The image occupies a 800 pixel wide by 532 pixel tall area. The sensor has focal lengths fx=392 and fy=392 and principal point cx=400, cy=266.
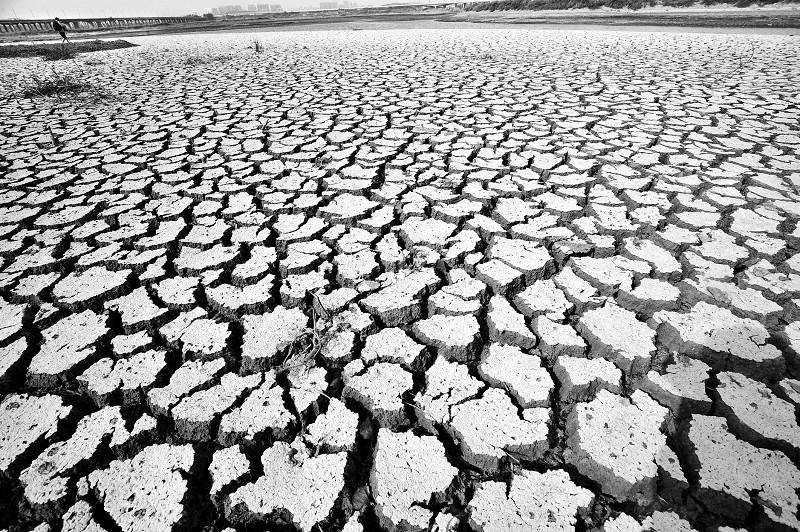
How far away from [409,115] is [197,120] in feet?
6.08

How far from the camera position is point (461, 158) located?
251cm

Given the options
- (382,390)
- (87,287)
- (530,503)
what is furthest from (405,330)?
(87,287)

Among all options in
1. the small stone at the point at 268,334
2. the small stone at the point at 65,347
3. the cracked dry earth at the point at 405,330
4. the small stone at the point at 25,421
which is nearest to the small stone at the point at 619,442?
the cracked dry earth at the point at 405,330

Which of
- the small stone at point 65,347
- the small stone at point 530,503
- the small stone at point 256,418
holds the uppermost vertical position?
the small stone at point 65,347

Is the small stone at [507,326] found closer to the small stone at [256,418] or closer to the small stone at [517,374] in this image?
the small stone at [517,374]

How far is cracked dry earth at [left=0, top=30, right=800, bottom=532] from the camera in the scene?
861 mm

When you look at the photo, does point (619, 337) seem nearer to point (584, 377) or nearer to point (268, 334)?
point (584, 377)

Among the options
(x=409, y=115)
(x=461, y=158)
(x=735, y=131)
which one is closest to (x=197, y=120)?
(x=409, y=115)

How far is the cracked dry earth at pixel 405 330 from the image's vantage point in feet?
2.83

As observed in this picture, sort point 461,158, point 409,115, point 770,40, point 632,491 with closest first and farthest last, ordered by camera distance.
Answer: point 632,491 → point 461,158 → point 409,115 → point 770,40

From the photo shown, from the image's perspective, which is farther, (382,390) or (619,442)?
(382,390)

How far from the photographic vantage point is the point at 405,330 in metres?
1.30

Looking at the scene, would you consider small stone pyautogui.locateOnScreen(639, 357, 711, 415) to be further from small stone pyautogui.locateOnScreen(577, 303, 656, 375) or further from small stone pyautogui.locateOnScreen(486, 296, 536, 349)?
small stone pyautogui.locateOnScreen(486, 296, 536, 349)

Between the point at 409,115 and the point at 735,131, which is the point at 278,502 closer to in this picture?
the point at 409,115
